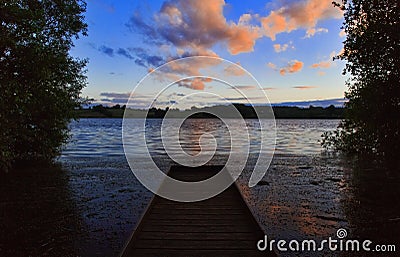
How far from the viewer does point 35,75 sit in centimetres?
1244

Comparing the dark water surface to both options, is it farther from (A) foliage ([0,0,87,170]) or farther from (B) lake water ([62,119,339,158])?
(B) lake water ([62,119,339,158])

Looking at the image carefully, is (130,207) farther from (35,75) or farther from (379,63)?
(379,63)

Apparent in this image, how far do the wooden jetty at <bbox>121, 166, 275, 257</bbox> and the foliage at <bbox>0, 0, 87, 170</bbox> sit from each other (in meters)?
6.24

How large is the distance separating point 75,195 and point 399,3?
1452 cm

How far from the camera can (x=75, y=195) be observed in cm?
1370

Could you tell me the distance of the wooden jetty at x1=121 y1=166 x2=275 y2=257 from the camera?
6.58 m

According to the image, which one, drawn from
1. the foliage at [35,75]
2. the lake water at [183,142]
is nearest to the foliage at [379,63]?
the foliage at [35,75]

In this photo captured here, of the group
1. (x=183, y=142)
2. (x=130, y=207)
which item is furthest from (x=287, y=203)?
(x=183, y=142)

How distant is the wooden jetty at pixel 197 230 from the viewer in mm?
6585

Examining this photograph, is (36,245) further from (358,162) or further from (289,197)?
(358,162)

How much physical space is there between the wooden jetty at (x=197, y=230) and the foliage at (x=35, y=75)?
6241 millimetres

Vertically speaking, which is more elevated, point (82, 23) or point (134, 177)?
point (82, 23)

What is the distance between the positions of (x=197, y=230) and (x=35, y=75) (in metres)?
8.88

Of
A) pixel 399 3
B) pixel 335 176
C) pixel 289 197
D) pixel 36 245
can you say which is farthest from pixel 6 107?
pixel 335 176
